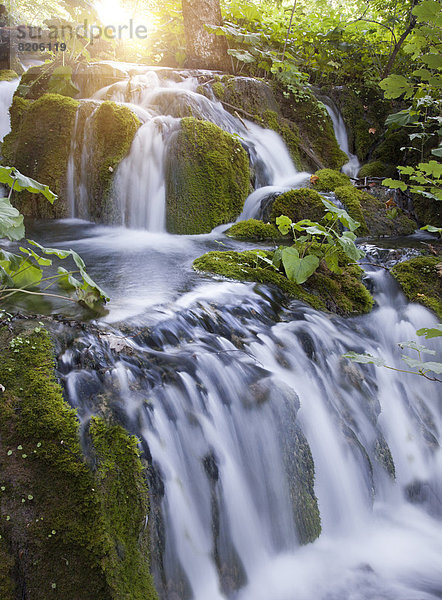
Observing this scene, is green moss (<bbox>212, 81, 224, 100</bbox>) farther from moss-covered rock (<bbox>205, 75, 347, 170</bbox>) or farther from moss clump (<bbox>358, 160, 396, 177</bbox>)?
moss clump (<bbox>358, 160, 396, 177</bbox>)

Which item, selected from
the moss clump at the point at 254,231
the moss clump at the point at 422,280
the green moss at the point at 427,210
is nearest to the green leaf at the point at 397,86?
the moss clump at the point at 422,280

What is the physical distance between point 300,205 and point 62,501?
15.4 ft

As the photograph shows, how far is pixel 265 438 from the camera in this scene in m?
2.29

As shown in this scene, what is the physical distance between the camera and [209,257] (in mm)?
4113

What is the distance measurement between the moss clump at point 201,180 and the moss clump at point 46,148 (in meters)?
1.76

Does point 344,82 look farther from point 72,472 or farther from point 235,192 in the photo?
point 72,472

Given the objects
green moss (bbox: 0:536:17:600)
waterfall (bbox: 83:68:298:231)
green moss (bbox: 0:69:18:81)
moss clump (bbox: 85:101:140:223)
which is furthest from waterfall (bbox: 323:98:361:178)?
green moss (bbox: 0:536:17:600)

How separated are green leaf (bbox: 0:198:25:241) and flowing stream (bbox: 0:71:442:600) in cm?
63

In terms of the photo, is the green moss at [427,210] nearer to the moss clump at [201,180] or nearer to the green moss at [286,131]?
the green moss at [286,131]

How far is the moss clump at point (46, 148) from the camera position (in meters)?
6.34

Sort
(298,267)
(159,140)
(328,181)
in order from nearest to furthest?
(298,267) → (159,140) → (328,181)

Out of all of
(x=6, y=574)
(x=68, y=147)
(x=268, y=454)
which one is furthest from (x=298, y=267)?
(x=68, y=147)

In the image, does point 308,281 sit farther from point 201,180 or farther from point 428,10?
point 201,180

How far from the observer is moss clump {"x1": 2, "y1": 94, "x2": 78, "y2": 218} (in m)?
6.34
